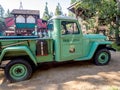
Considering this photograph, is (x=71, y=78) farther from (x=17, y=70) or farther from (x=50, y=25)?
(x=50, y=25)

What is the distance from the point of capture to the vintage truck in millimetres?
5773

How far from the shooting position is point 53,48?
644 centimetres

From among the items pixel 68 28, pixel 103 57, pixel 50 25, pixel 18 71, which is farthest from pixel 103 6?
pixel 18 71

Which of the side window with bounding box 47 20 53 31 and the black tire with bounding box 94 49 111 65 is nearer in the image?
the side window with bounding box 47 20 53 31

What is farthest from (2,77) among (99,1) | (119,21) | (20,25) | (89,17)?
(20,25)

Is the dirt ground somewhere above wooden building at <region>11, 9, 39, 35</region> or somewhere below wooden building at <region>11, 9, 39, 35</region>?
below

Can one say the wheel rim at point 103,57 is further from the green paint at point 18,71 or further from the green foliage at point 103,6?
the green foliage at point 103,6

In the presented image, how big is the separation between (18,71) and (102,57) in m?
3.55

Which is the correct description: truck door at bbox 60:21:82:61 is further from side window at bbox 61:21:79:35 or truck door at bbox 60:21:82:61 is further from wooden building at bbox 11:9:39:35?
wooden building at bbox 11:9:39:35

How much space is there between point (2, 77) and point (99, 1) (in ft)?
33.6

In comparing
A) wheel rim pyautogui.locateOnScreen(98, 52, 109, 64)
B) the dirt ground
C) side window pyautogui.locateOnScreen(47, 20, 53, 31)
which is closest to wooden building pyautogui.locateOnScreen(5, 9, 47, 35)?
side window pyautogui.locateOnScreen(47, 20, 53, 31)

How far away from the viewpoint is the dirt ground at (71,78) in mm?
5137

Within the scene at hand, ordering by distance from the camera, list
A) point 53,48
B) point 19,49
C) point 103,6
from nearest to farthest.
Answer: point 19,49, point 53,48, point 103,6

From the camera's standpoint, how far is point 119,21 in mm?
14633
